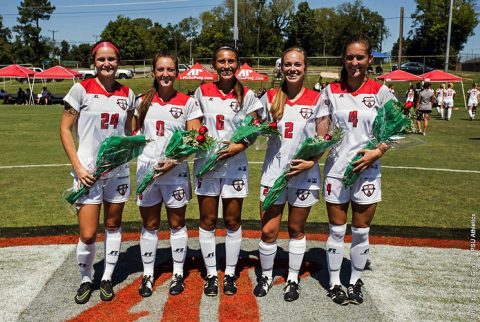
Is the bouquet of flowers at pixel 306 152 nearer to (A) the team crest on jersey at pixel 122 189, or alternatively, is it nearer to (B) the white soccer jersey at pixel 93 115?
(A) the team crest on jersey at pixel 122 189

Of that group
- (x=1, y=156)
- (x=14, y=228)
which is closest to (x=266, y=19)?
(x=1, y=156)

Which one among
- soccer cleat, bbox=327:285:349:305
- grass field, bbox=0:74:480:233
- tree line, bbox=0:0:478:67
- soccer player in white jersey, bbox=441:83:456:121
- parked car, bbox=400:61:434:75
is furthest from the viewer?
tree line, bbox=0:0:478:67

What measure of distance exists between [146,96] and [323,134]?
5.51 feet

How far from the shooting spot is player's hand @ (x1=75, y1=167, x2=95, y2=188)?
3723mm

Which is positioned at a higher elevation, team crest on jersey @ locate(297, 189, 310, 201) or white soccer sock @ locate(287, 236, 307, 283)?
team crest on jersey @ locate(297, 189, 310, 201)

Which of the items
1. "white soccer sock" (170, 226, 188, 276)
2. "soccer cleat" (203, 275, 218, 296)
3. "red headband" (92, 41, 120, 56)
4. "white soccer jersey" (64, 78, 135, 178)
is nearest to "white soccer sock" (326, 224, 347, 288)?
"soccer cleat" (203, 275, 218, 296)

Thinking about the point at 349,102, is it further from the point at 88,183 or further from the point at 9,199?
the point at 9,199

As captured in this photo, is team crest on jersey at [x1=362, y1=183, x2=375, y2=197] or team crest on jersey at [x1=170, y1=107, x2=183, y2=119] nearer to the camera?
team crest on jersey at [x1=362, y1=183, x2=375, y2=197]

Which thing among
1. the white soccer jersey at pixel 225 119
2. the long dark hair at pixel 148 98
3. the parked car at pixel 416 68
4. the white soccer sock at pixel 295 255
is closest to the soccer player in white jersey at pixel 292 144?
the white soccer sock at pixel 295 255

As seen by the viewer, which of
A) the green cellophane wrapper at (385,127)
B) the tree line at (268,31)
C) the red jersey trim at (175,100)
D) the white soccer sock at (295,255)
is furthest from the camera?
the tree line at (268,31)

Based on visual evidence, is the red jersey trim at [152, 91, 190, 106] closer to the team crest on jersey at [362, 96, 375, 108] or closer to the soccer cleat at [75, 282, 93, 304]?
the team crest on jersey at [362, 96, 375, 108]

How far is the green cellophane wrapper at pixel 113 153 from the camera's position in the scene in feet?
12.2

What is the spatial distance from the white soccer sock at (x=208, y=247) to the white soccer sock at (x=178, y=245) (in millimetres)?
162

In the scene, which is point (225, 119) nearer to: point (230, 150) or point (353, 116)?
point (230, 150)
